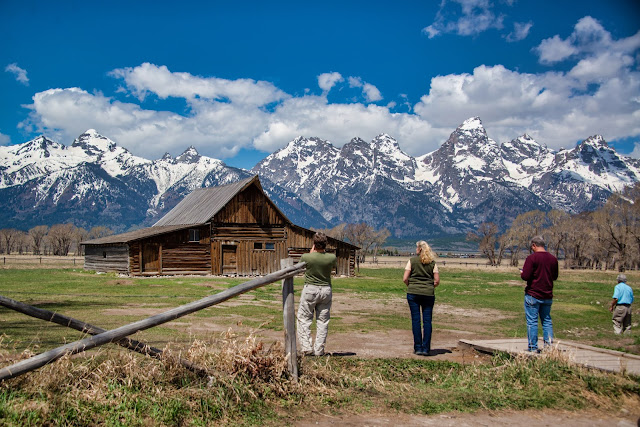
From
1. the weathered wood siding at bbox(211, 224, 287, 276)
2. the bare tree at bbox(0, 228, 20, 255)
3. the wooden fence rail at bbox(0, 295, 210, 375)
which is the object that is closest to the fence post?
the wooden fence rail at bbox(0, 295, 210, 375)

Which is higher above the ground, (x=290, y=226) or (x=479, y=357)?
(x=290, y=226)

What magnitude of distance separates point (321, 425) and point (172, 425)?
174 centimetres

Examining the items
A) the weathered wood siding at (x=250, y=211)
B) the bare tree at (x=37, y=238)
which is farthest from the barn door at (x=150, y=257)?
A: the bare tree at (x=37, y=238)

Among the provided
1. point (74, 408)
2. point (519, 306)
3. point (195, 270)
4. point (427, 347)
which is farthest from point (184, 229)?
point (74, 408)

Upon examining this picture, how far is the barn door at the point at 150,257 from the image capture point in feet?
128

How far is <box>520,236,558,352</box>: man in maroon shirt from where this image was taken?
9.61 metres

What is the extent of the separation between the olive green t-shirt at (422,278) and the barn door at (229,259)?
109 ft

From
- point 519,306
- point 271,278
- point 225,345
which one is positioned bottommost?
point 519,306

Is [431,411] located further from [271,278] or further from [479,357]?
[479,357]

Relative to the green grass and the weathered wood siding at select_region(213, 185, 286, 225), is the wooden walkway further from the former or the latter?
the weathered wood siding at select_region(213, 185, 286, 225)

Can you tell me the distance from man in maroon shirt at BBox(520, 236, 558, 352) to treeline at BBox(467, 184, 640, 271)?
7659 cm

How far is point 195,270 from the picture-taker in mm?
40875

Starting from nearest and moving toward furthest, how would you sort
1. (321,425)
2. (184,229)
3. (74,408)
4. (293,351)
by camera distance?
(74,408) → (321,425) → (293,351) → (184,229)

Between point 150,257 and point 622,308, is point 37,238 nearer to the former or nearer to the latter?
point 150,257
